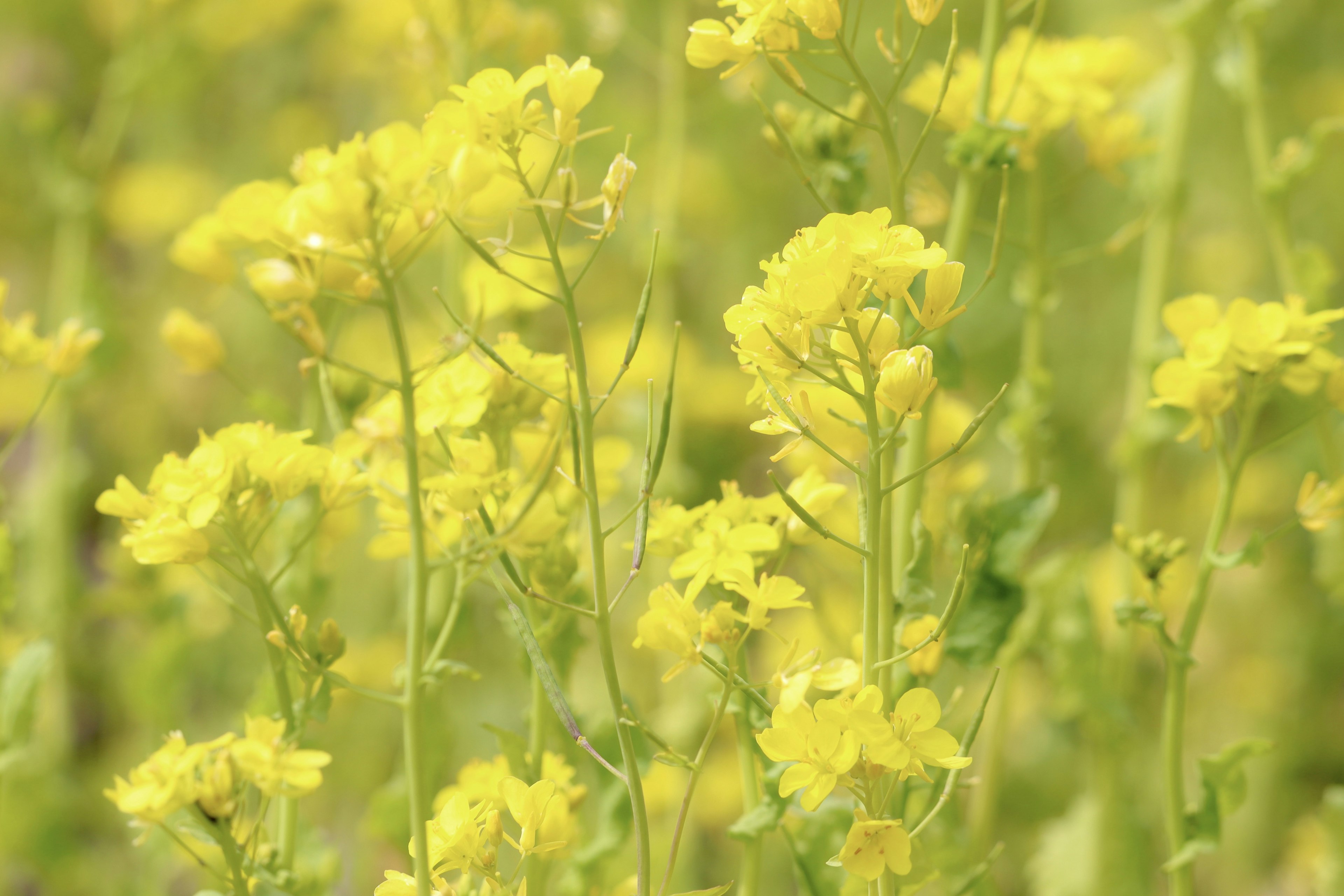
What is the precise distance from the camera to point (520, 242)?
1.54m

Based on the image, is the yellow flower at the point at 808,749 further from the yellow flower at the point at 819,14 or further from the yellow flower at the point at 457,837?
the yellow flower at the point at 819,14

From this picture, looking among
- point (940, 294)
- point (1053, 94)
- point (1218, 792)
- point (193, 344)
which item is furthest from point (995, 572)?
point (193, 344)

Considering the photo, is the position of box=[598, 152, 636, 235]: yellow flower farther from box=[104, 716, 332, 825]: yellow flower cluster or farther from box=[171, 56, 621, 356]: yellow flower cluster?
box=[104, 716, 332, 825]: yellow flower cluster

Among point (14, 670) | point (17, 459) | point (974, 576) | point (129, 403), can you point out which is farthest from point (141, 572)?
point (17, 459)

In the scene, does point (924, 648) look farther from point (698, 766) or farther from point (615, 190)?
point (615, 190)

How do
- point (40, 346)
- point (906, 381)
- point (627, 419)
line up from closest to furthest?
point (906, 381)
point (40, 346)
point (627, 419)

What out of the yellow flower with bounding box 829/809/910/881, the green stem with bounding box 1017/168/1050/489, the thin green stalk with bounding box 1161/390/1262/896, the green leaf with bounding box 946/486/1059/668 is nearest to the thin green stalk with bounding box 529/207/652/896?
the yellow flower with bounding box 829/809/910/881

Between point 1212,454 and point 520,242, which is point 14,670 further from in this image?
point 1212,454

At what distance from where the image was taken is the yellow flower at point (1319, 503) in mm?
830

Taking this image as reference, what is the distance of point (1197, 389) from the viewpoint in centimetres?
81

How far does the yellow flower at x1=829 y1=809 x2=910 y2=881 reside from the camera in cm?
61

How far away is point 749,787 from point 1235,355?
478mm

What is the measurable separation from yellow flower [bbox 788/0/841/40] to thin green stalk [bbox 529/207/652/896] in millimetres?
212

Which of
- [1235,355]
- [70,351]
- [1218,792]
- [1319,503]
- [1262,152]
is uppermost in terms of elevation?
[1262,152]
